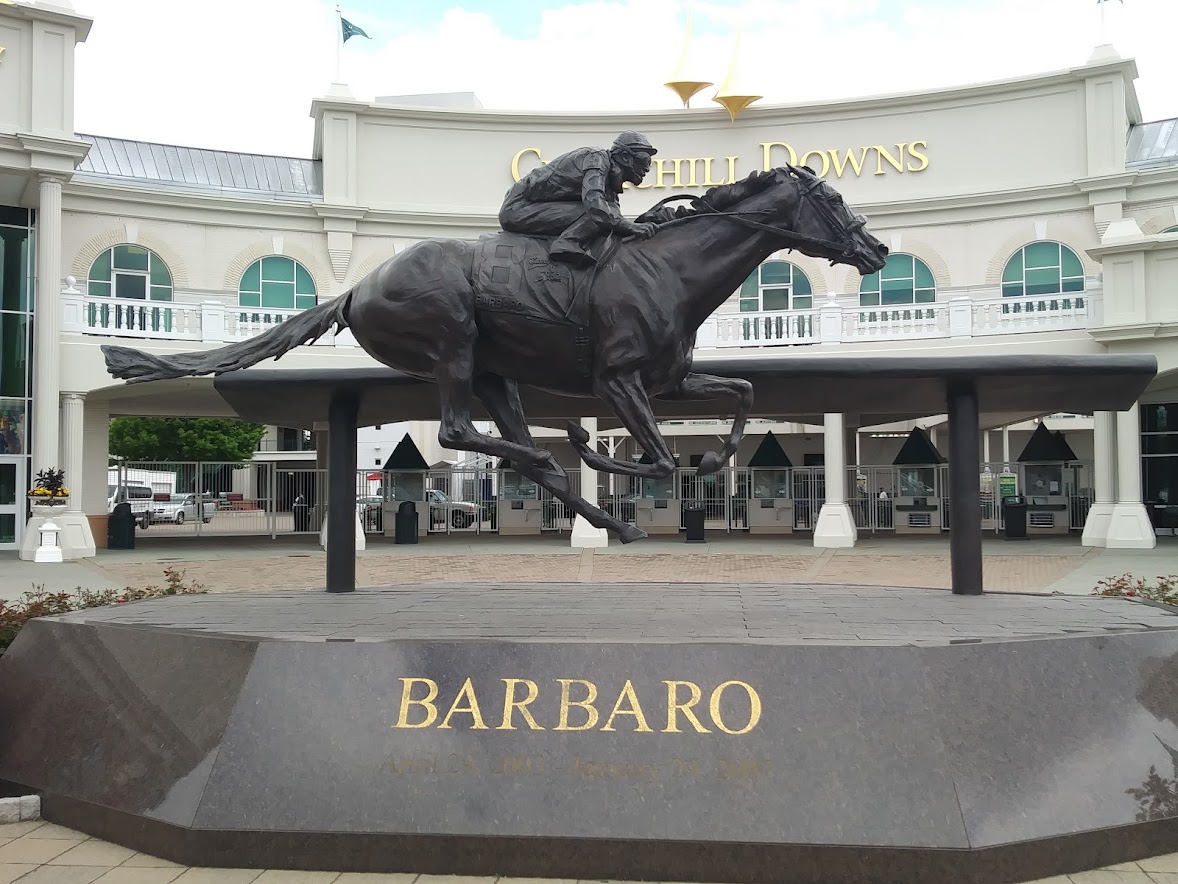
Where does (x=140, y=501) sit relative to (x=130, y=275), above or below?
below

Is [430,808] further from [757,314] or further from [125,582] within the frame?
[757,314]

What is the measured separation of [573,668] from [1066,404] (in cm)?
534

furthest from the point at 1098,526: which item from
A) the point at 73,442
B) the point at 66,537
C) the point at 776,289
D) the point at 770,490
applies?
the point at 73,442

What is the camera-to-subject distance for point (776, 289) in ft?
86.5

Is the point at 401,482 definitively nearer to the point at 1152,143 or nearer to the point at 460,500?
the point at 460,500

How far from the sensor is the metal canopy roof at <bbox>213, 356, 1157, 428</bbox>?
6.96 meters

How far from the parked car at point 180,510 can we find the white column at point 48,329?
8997mm

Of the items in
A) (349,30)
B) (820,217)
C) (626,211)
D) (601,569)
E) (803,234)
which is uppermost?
(349,30)

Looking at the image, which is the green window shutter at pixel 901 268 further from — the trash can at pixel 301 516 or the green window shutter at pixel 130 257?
the green window shutter at pixel 130 257

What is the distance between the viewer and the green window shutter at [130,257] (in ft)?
77.6

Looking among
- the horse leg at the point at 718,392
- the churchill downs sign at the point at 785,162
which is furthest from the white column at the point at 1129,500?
the horse leg at the point at 718,392

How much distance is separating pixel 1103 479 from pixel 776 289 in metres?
8.95

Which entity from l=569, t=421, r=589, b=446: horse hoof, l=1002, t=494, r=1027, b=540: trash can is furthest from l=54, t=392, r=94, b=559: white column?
l=1002, t=494, r=1027, b=540: trash can

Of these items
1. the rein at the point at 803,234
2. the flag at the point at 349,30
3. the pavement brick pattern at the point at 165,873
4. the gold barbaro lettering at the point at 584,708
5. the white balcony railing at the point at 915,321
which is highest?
the flag at the point at 349,30
